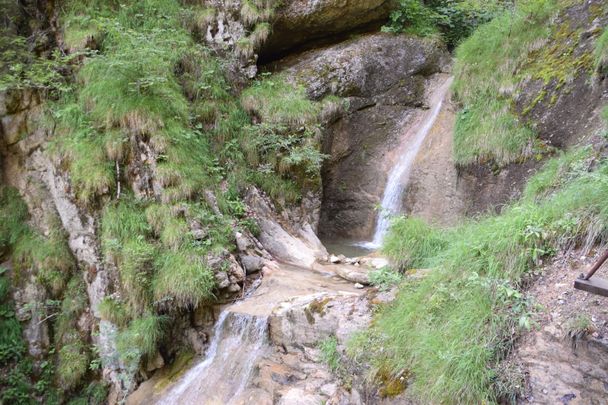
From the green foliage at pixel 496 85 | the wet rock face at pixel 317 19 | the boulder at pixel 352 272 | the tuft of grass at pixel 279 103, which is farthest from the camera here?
the wet rock face at pixel 317 19

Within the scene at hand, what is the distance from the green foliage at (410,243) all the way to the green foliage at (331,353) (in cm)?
137

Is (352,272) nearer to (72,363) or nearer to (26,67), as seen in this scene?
(72,363)

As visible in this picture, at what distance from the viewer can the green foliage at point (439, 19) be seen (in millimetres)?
9609

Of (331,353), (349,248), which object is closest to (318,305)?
(331,353)

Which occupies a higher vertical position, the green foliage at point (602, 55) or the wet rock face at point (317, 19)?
the wet rock face at point (317, 19)

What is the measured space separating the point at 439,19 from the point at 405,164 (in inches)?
172

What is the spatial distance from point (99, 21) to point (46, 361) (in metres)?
5.68

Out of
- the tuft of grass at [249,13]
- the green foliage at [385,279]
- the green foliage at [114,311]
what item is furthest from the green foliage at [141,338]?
the tuft of grass at [249,13]

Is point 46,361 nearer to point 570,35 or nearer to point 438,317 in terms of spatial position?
point 438,317

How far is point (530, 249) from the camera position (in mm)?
3258

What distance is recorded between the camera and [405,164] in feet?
27.1

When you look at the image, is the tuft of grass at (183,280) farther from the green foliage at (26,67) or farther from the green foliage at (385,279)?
the green foliage at (26,67)

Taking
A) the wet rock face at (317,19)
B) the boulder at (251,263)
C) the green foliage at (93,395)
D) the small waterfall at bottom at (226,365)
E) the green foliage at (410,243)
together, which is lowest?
the green foliage at (93,395)

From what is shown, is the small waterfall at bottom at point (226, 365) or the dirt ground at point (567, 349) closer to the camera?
the dirt ground at point (567, 349)
